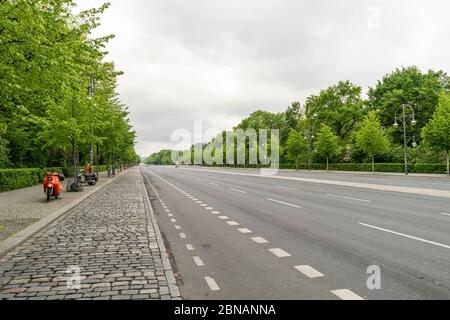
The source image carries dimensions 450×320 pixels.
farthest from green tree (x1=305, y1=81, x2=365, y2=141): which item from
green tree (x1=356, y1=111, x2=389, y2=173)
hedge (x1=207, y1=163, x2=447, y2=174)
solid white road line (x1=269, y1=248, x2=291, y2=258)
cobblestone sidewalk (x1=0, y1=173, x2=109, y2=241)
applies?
solid white road line (x1=269, y1=248, x2=291, y2=258)

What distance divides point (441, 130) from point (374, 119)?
43.7 ft

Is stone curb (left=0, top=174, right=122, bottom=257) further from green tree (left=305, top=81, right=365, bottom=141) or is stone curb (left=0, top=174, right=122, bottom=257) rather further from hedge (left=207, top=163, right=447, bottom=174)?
green tree (left=305, top=81, right=365, bottom=141)

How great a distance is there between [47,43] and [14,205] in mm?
8829

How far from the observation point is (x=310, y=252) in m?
6.48

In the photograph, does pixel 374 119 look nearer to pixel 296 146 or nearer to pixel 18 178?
pixel 296 146

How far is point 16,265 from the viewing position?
19.2ft

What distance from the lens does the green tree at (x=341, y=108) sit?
A: 6419 cm

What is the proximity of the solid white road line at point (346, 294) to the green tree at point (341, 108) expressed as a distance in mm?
62989

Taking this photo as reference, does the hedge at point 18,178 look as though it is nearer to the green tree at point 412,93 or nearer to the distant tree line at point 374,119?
the distant tree line at point 374,119

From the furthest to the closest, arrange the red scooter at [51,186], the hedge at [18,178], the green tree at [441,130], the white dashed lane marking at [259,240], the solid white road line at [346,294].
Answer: the green tree at [441,130]
the hedge at [18,178]
the red scooter at [51,186]
the white dashed lane marking at [259,240]
the solid white road line at [346,294]

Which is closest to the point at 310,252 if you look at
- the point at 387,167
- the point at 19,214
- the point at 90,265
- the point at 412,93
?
the point at 90,265

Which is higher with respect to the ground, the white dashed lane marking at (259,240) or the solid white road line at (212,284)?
the white dashed lane marking at (259,240)

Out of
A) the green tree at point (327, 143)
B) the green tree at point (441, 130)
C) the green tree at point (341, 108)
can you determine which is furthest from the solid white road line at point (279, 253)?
the green tree at point (341, 108)
